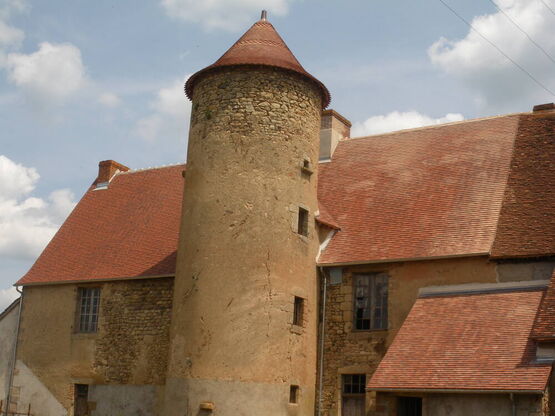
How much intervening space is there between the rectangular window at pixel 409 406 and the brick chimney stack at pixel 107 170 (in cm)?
1553

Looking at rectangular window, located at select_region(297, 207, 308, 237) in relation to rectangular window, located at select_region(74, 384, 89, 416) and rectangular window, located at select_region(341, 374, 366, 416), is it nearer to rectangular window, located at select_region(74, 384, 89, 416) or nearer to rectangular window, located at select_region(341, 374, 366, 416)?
rectangular window, located at select_region(341, 374, 366, 416)

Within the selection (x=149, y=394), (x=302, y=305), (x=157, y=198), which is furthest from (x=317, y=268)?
(x=157, y=198)

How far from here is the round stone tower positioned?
18.0 metres

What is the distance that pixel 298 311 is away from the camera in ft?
64.1

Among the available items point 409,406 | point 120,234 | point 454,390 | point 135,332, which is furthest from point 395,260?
point 120,234

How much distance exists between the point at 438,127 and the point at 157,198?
9.58m

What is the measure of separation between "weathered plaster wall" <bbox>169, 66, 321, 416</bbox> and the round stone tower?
3 cm

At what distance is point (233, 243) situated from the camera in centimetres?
1873

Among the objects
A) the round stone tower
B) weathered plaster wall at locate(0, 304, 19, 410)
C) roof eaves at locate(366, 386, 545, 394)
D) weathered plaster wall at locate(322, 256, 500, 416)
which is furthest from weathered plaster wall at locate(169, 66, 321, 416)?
weathered plaster wall at locate(0, 304, 19, 410)

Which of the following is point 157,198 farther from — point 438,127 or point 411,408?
point 411,408

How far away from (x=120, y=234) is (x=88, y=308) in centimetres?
273

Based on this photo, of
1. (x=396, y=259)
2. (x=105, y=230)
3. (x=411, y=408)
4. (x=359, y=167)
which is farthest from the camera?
(x=105, y=230)

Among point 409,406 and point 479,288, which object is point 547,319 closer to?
point 479,288

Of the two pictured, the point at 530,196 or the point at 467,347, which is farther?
the point at 530,196
